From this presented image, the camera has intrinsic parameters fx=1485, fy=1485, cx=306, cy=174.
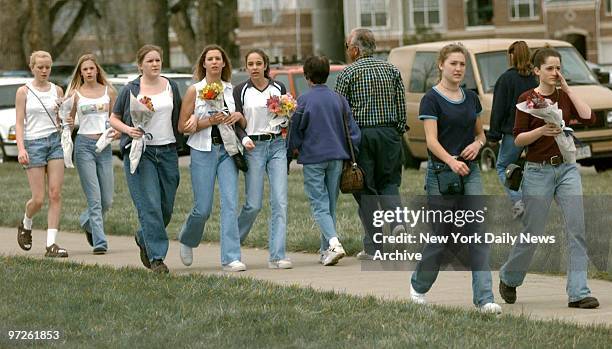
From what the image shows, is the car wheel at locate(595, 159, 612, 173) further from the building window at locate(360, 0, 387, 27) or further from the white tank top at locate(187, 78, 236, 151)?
the building window at locate(360, 0, 387, 27)

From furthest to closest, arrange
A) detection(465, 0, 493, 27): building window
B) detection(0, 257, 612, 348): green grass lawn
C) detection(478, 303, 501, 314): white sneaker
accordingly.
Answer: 1. detection(465, 0, 493, 27): building window
2. detection(478, 303, 501, 314): white sneaker
3. detection(0, 257, 612, 348): green grass lawn

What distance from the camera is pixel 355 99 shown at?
1212 centimetres

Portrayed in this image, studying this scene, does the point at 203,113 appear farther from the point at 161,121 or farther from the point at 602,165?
the point at 602,165

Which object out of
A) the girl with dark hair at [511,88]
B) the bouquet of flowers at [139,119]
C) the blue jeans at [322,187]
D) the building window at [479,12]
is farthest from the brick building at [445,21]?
the bouquet of flowers at [139,119]

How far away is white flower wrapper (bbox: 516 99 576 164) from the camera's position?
9.23 m

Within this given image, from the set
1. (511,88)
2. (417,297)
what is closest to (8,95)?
(511,88)

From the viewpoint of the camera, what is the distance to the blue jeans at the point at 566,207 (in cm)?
939

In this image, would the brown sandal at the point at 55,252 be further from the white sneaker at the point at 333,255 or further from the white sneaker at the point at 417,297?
the white sneaker at the point at 417,297

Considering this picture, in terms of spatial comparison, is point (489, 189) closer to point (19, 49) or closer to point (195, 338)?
point (195, 338)

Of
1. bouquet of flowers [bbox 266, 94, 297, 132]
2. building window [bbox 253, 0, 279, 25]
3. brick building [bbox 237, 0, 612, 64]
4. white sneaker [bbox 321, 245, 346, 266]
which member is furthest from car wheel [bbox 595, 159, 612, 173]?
building window [bbox 253, 0, 279, 25]

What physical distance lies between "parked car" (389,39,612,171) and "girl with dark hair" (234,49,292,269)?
7.89 m

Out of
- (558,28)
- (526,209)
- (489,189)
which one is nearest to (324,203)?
(526,209)

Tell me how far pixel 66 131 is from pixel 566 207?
203 inches

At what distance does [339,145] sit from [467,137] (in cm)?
269
